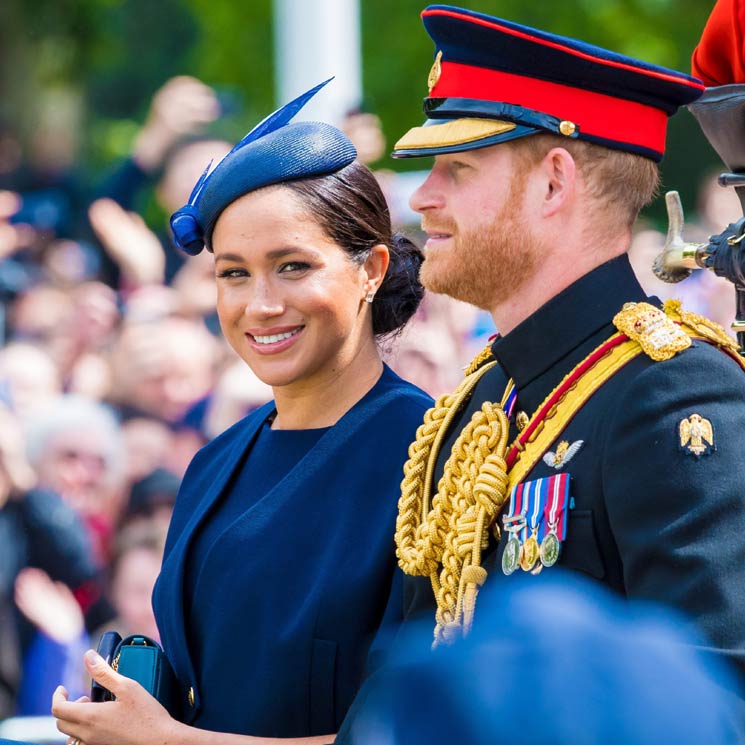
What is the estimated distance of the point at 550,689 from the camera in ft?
3.51

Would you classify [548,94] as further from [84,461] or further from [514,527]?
[84,461]

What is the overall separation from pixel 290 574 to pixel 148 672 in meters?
0.36

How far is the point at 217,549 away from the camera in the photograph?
2961 millimetres

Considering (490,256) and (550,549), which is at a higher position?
(490,256)

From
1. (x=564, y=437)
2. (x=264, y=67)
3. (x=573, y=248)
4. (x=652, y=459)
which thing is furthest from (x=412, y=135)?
(x=264, y=67)

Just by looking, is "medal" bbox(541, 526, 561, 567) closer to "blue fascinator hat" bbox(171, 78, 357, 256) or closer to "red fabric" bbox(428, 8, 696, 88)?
"red fabric" bbox(428, 8, 696, 88)

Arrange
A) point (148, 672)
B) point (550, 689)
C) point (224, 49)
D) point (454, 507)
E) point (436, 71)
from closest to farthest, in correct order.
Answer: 1. point (550, 689)
2. point (454, 507)
3. point (436, 71)
4. point (148, 672)
5. point (224, 49)

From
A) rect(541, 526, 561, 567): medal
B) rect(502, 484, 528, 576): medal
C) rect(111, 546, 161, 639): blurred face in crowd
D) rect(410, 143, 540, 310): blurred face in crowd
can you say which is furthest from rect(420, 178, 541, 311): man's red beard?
rect(111, 546, 161, 639): blurred face in crowd

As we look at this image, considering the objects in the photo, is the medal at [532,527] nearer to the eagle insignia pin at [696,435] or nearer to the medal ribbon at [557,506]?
the medal ribbon at [557,506]

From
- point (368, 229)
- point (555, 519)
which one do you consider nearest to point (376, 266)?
point (368, 229)

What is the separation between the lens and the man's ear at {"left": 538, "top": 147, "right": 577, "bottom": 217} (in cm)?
239

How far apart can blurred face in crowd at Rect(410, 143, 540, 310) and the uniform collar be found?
0.25 feet

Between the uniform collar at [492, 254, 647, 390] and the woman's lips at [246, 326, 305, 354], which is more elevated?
the uniform collar at [492, 254, 647, 390]

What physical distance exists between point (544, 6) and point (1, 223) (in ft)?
37.4
